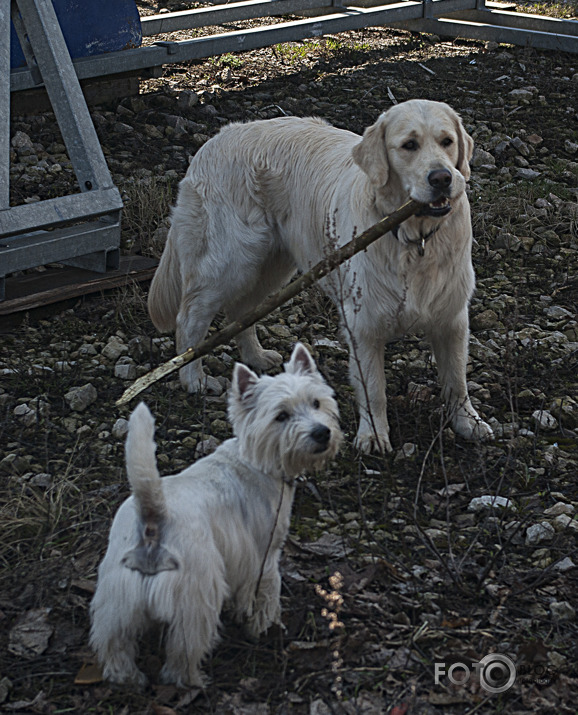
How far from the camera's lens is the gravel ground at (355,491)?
2.92 metres

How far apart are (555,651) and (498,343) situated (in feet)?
8.96

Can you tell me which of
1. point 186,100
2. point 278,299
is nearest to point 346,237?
point 278,299

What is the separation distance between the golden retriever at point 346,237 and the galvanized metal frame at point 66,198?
78 cm

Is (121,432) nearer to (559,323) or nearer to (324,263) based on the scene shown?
(324,263)

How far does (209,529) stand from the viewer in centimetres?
282

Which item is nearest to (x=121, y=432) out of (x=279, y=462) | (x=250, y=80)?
(x=279, y=462)

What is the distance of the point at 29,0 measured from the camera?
5.81 metres

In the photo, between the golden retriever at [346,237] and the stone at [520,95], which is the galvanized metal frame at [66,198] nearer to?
the golden retriever at [346,237]

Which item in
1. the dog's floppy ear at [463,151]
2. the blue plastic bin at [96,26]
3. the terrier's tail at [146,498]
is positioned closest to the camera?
the terrier's tail at [146,498]

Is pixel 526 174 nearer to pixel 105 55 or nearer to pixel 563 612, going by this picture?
pixel 105 55

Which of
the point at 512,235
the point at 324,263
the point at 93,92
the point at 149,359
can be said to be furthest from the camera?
the point at 93,92

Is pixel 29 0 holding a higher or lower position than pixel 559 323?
higher

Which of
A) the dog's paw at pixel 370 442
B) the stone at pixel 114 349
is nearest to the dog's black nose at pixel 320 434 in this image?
the dog's paw at pixel 370 442

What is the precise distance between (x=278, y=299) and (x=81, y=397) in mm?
1500
